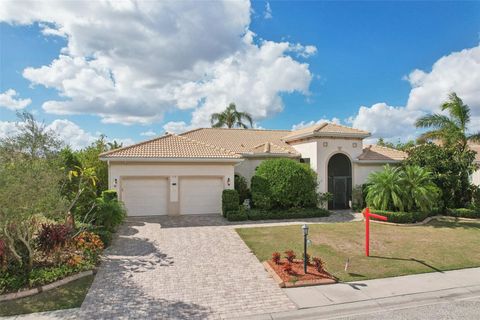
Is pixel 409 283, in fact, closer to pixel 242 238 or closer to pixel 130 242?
pixel 242 238

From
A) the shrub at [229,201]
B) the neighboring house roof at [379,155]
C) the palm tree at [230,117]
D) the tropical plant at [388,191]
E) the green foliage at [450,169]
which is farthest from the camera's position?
the palm tree at [230,117]

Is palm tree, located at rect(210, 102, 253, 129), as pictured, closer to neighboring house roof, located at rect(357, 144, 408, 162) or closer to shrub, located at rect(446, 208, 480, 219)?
neighboring house roof, located at rect(357, 144, 408, 162)

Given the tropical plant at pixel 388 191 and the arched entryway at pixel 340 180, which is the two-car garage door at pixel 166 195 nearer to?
the arched entryway at pixel 340 180

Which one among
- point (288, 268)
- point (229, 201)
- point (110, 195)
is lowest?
point (288, 268)

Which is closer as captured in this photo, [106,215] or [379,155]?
[106,215]

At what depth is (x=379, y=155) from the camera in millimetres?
22703

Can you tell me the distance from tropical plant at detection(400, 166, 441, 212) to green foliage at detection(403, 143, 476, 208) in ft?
4.92

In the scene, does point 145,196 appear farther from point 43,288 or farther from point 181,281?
point 181,281

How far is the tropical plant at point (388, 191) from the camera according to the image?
56.6 feet

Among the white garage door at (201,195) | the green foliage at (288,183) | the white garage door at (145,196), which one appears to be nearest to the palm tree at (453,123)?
the green foliage at (288,183)

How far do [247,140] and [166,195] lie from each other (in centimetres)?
950

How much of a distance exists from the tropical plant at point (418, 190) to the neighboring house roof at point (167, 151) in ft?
33.2

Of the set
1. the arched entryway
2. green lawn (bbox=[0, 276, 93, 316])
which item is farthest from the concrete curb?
the arched entryway

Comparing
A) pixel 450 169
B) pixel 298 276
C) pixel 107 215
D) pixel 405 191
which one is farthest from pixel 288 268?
pixel 450 169
